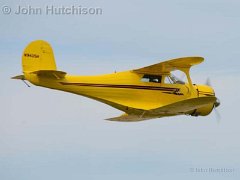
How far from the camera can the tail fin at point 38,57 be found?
3152cm

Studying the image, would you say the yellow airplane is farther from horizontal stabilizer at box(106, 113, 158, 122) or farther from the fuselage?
horizontal stabilizer at box(106, 113, 158, 122)

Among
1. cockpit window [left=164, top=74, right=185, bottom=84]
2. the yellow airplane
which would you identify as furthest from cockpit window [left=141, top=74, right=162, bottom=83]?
cockpit window [left=164, top=74, right=185, bottom=84]

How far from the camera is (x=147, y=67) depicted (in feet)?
108

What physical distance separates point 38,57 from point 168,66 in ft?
14.8

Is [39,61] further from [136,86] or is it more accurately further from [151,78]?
[151,78]

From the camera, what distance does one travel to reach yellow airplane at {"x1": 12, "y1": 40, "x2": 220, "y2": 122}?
31516 millimetres

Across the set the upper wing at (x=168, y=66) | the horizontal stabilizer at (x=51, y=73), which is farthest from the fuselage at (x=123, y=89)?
the upper wing at (x=168, y=66)

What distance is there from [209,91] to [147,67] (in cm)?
267

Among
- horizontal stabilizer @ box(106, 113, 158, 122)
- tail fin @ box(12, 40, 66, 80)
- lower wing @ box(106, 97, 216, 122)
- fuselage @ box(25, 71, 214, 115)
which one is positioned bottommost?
horizontal stabilizer @ box(106, 113, 158, 122)

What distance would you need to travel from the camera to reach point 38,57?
104 ft

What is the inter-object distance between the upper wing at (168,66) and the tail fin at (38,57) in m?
2.98

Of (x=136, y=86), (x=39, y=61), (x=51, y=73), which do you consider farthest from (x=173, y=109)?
(x=39, y=61)

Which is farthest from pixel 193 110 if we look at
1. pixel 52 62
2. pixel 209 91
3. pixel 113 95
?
pixel 52 62

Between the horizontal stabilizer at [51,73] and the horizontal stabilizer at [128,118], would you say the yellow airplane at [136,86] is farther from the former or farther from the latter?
the horizontal stabilizer at [128,118]
